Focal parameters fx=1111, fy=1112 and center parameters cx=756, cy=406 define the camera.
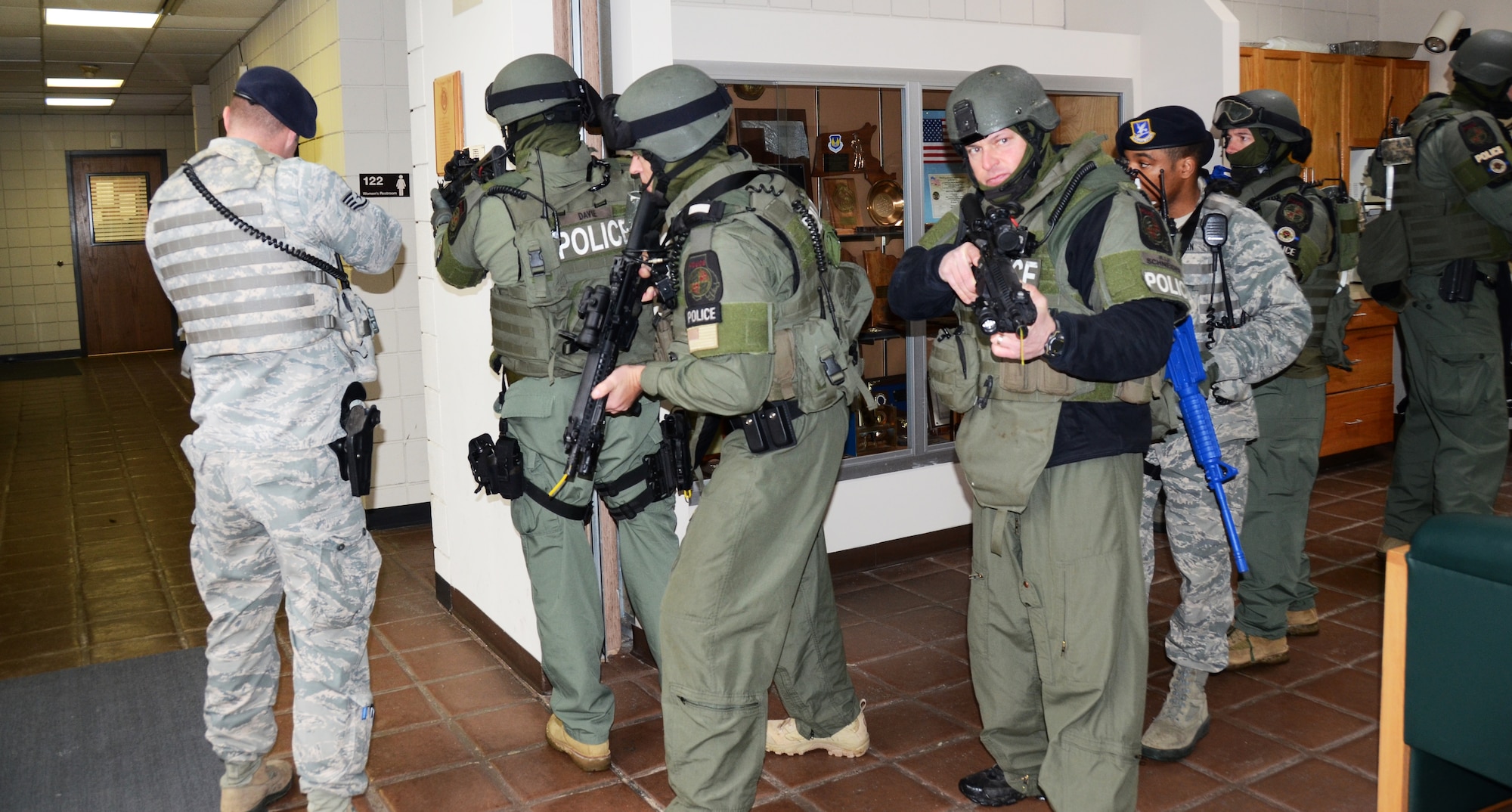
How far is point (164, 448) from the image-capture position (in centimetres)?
798

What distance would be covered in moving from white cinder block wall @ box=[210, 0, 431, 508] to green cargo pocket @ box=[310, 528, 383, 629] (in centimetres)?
280

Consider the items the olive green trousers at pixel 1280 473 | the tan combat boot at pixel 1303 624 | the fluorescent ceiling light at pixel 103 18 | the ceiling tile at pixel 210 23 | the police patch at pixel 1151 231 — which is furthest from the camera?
the ceiling tile at pixel 210 23

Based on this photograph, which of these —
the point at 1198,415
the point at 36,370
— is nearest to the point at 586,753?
the point at 1198,415

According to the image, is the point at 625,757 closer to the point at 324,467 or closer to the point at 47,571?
the point at 324,467

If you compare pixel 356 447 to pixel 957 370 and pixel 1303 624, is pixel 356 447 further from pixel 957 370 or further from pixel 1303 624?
pixel 1303 624

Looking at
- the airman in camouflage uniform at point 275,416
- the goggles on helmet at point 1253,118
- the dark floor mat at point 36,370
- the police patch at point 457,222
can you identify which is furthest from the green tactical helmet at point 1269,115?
the dark floor mat at point 36,370

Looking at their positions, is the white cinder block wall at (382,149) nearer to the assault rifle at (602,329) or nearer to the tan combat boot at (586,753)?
the tan combat boot at (586,753)

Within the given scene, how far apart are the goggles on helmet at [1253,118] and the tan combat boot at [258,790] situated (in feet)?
11.2

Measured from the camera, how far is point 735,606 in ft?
8.06

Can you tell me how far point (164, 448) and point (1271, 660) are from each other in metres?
7.40

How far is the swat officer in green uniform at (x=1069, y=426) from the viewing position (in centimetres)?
221

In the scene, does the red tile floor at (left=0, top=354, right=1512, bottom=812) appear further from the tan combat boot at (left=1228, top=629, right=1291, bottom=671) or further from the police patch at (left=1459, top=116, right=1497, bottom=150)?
the police patch at (left=1459, top=116, right=1497, bottom=150)

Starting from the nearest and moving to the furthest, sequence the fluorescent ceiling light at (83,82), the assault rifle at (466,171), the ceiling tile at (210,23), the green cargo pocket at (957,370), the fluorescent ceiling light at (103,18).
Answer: the green cargo pocket at (957,370), the assault rifle at (466,171), the fluorescent ceiling light at (103,18), the ceiling tile at (210,23), the fluorescent ceiling light at (83,82)

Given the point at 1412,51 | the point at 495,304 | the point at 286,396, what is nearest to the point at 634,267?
the point at 495,304
